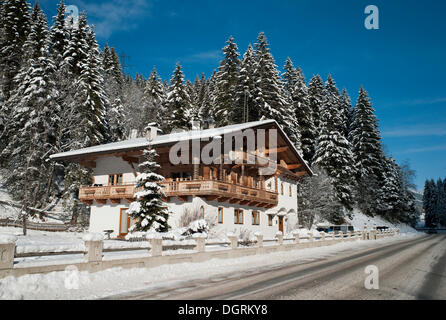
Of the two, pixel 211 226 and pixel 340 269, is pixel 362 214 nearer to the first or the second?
pixel 211 226

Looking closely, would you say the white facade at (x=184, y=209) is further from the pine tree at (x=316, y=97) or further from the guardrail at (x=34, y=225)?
the pine tree at (x=316, y=97)

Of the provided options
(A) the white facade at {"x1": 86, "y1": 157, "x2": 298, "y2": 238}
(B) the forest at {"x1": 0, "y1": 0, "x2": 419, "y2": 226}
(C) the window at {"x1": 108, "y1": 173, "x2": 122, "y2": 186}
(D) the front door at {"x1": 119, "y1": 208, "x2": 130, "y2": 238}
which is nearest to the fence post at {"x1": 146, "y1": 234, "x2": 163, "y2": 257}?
(A) the white facade at {"x1": 86, "y1": 157, "x2": 298, "y2": 238}

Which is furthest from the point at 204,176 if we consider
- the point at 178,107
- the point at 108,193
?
the point at 178,107

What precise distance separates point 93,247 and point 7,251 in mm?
2881

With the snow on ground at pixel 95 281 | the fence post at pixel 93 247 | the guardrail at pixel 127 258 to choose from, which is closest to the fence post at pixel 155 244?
the guardrail at pixel 127 258

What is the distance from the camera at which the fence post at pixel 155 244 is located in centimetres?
1418

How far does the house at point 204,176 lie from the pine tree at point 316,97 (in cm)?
2719

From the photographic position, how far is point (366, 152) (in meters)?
64.1

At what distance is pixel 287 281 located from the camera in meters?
11.1

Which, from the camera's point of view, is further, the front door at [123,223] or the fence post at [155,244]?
the front door at [123,223]

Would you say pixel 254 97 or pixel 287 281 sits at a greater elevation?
pixel 254 97

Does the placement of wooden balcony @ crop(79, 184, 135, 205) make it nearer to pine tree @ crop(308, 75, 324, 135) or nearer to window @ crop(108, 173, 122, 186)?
window @ crop(108, 173, 122, 186)
